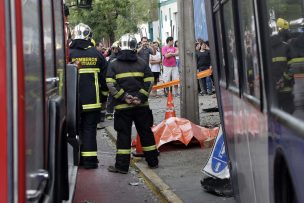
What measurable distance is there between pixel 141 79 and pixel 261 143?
5.55 metres

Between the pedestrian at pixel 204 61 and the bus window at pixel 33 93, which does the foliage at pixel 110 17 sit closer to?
the pedestrian at pixel 204 61

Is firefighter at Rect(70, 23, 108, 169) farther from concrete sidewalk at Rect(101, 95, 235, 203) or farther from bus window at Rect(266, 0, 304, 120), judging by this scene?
bus window at Rect(266, 0, 304, 120)

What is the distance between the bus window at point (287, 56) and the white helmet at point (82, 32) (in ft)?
20.5

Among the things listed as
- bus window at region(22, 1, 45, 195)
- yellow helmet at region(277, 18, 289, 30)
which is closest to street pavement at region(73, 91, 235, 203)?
bus window at region(22, 1, 45, 195)

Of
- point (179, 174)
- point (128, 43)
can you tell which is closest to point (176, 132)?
point (179, 174)

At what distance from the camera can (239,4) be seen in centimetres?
433

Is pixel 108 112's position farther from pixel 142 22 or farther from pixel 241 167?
pixel 142 22

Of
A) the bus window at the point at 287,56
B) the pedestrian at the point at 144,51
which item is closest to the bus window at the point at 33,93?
the bus window at the point at 287,56

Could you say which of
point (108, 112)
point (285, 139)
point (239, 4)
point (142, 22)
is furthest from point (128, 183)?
point (142, 22)

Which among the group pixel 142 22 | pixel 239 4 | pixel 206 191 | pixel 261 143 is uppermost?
pixel 142 22

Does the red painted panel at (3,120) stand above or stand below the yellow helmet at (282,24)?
below

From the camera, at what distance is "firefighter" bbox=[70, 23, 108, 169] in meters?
9.55

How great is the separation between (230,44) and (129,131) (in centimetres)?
438

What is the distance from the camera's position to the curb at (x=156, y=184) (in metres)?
7.73
